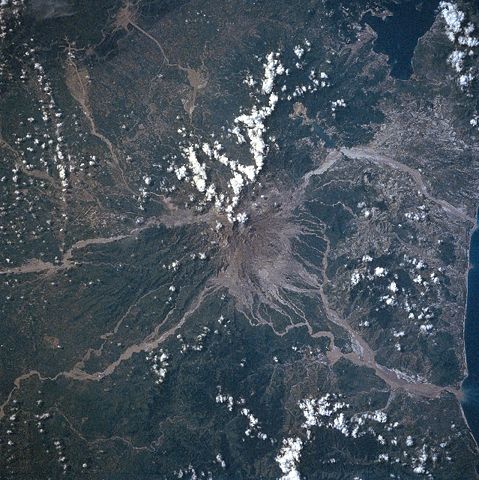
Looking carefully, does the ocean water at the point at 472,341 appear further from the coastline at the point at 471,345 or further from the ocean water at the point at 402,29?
the ocean water at the point at 402,29

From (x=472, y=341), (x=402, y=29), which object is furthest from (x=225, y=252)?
(x=402, y=29)

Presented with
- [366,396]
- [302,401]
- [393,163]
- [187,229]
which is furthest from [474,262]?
[187,229]

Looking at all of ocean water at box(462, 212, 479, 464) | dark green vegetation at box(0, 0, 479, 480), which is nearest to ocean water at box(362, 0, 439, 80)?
dark green vegetation at box(0, 0, 479, 480)

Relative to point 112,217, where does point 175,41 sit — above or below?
above

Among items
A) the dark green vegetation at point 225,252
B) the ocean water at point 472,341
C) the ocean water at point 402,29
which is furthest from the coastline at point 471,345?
the ocean water at point 402,29

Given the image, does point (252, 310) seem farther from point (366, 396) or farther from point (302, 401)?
point (366, 396)

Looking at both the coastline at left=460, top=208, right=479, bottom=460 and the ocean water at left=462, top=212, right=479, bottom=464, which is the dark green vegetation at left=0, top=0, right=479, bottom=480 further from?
the ocean water at left=462, top=212, right=479, bottom=464
